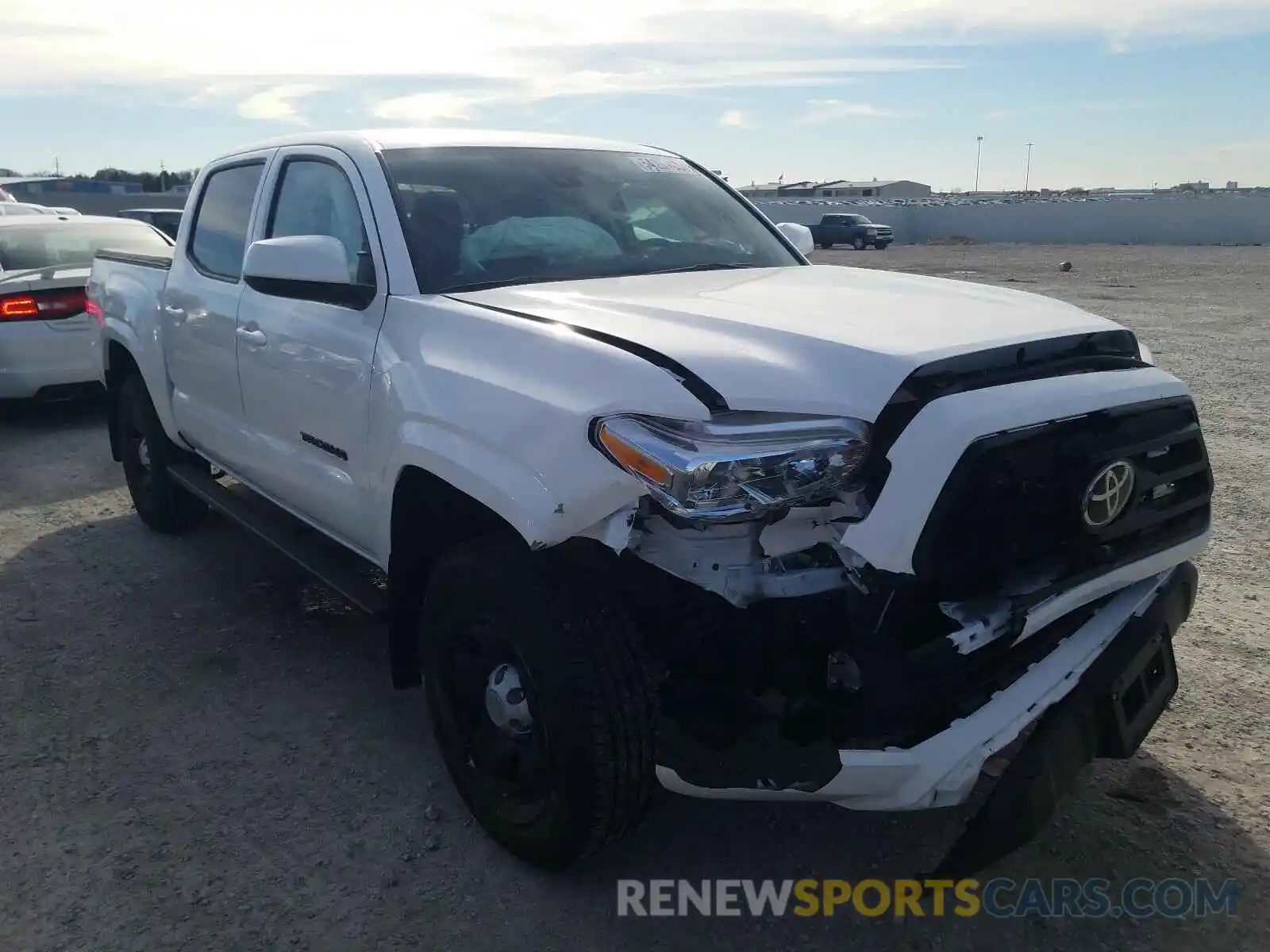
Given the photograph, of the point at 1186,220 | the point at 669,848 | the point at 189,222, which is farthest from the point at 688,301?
the point at 1186,220

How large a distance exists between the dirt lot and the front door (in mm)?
709

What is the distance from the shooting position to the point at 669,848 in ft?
9.91

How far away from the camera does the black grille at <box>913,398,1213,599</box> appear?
2.26 meters

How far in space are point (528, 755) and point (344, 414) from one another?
49.7 inches

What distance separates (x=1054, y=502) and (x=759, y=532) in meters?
0.65

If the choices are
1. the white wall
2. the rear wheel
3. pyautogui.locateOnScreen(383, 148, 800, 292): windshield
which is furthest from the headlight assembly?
the white wall

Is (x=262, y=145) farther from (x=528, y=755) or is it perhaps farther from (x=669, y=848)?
(x=669, y=848)

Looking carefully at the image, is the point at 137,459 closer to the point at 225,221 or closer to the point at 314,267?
the point at 225,221

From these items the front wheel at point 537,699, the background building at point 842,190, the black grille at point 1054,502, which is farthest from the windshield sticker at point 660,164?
the background building at point 842,190

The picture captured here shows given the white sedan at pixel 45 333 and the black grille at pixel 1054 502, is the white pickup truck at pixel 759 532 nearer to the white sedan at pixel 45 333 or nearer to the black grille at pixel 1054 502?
the black grille at pixel 1054 502

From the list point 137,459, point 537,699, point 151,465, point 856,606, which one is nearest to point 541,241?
point 537,699

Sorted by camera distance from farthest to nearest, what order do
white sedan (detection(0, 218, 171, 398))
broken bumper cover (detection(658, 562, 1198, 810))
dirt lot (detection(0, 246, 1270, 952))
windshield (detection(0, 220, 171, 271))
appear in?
1. windshield (detection(0, 220, 171, 271))
2. white sedan (detection(0, 218, 171, 398))
3. dirt lot (detection(0, 246, 1270, 952))
4. broken bumper cover (detection(658, 562, 1198, 810))

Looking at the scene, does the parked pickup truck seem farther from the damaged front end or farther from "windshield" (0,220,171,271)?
the damaged front end

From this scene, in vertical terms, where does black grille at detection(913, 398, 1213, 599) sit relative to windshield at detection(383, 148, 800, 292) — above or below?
below
